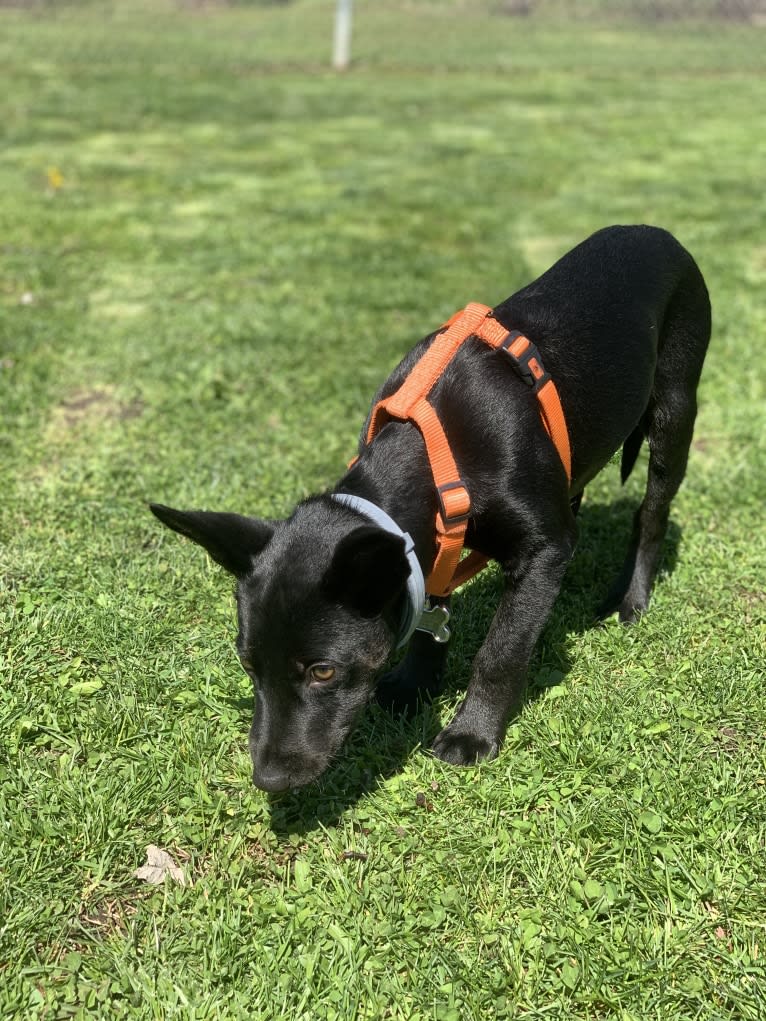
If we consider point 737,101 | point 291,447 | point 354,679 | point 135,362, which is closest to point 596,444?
point 354,679

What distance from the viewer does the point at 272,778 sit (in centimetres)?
260

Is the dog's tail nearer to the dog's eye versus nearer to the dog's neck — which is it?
the dog's neck

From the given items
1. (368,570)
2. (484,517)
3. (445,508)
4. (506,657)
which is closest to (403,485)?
(445,508)

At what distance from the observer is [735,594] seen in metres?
3.99

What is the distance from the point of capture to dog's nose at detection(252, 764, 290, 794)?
260cm

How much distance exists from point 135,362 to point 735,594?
13.2 feet

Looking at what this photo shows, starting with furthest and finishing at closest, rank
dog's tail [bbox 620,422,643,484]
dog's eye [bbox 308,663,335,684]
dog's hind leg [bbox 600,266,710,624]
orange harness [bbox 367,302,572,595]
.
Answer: dog's tail [bbox 620,422,643,484]
dog's hind leg [bbox 600,266,710,624]
orange harness [bbox 367,302,572,595]
dog's eye [bbox 308,663,335,684]

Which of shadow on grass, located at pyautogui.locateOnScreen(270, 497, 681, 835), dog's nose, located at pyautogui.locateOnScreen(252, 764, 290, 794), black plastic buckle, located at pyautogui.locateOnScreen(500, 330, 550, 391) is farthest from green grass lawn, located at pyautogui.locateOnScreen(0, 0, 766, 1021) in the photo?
black plastic buckle, located at pyautogui.locateOnScreen(500, 330, 550, 391)

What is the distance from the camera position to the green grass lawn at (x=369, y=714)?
252 cm

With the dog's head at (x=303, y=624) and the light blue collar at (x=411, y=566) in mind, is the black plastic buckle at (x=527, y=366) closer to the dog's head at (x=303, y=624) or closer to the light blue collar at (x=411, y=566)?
the light blue collar at (x=411, y=566)

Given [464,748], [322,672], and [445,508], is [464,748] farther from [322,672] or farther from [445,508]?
[445,508]

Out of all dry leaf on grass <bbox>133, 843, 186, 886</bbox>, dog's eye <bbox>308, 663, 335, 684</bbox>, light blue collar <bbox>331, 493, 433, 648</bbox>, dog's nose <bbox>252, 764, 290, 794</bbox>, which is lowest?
dry leaf on grass <bbox>133, 843, 186, 886</bbox>

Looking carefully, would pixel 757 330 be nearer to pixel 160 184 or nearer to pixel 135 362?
pixel 135 362

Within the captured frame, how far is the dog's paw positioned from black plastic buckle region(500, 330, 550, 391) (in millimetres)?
1188
